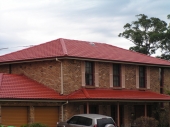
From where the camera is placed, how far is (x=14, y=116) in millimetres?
27938

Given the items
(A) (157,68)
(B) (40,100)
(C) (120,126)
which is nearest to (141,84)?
(A) (157,68)

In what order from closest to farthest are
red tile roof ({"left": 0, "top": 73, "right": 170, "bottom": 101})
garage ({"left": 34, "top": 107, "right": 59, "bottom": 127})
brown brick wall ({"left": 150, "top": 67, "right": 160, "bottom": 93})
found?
red tile roof ({"left": 0, "top": 73, "right": 170, "bottom": 101}) < garage ({"left": 34, "top": 107, "right": 59, "bottom": 127}) < brown brick wall ({"left": 150, "top": 67, "right": 160, "bottom": 93})

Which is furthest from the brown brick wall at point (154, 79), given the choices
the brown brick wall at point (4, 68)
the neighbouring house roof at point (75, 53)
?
the brown brick wall at point (4, 68)

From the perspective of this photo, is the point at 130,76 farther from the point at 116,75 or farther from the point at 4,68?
the point at 4,68

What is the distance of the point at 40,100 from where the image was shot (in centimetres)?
2834

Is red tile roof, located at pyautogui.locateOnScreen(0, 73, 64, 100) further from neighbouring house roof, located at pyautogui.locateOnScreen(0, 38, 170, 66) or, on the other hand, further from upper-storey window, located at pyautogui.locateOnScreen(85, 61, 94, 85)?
upper-storey window, located at pyautogui.locateOnScreen(85, 61, 94, 85)

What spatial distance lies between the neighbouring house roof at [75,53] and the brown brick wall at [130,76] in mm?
676

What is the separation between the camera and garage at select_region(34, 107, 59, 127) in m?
29.2

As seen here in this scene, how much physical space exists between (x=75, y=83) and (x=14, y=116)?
5.67m

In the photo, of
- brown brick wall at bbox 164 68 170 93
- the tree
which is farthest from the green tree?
brown brick wall at bbox 164 68 170 93

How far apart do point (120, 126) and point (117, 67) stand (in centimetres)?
462

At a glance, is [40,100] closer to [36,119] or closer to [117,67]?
[36,119]

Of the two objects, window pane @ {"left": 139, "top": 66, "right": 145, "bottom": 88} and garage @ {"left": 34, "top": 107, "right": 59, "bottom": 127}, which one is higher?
window pane @ {"left": 139, "top": 66, "right": 145, "bottom": 88}

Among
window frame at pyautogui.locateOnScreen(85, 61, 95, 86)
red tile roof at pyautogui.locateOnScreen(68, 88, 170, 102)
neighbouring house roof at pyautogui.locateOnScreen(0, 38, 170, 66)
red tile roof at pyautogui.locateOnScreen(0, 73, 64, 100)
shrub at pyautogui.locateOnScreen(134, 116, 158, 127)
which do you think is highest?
neighbouring house roof at pyautogui.locateOnScreen(0, 38, 170, 66)
